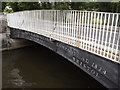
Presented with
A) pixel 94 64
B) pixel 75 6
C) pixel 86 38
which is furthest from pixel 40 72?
pixel 75 6

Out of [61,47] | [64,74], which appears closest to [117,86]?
[61,47]

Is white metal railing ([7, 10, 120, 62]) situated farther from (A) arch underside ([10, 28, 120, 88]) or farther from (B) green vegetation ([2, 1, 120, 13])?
(B) green vegetation ([2, 1, 120, 13])

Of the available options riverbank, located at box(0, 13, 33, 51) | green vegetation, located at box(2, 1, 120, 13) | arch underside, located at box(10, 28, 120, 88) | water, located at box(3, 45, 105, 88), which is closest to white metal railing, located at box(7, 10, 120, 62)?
arch underside, located at box(10, 28, 120, 88)

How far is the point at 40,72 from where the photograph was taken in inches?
316

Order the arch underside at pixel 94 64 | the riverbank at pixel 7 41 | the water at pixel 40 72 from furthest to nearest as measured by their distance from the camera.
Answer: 1. the riverbank at pixel 7 41
2. the water at pixel 40 72
3. the arch underside at pixel 94 64

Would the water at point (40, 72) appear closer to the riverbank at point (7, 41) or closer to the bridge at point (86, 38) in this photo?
the riverbank at point (7, 41)

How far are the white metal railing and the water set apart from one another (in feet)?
7.36

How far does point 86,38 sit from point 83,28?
404 mm

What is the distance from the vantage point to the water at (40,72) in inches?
272

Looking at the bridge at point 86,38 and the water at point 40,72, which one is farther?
the water at point 40,72

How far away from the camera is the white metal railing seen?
427 centimetres

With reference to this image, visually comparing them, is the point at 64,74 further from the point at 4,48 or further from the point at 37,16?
the point at 4,48

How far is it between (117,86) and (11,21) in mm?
9465

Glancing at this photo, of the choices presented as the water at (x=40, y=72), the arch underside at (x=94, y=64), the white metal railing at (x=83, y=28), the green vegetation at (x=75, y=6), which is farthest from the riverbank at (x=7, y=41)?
the arch underside at (x=94, y=64)
